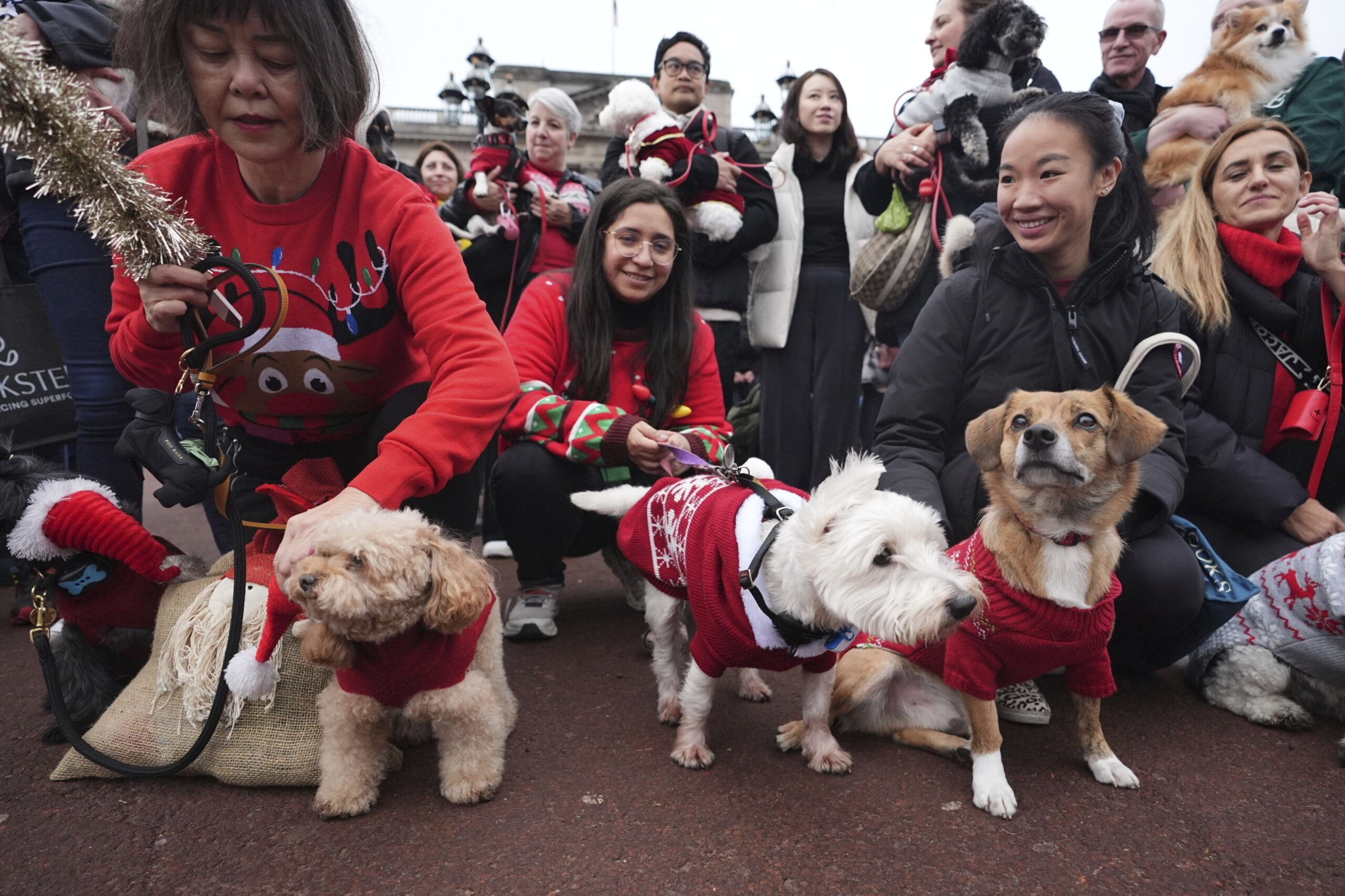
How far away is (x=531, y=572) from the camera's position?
3.34 m

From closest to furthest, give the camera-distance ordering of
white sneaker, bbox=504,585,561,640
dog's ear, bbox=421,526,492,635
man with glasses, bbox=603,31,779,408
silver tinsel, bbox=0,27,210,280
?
1. silver tinsel, bbox=0,27,210,280
2. dog's ear, bbox=421,526,492,635
3. white sneaker, bbox=504,585,561,640
4. man with glasses, bbox=603,31,779,408

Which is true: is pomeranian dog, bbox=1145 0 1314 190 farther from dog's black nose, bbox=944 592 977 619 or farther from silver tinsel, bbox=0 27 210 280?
silver tinsel, bbox=0 27 210 280

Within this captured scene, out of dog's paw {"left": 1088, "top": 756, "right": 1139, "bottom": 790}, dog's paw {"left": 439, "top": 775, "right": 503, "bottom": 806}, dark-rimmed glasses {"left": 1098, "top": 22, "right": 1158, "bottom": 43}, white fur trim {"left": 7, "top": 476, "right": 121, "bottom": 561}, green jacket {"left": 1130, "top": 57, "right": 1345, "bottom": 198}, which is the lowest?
dog's paw {"left": 439, "top": 775, "right": 503, "bottom": 806}

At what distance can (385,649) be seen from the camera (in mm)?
1936

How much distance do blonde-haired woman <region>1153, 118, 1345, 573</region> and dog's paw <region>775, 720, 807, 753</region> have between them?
1915mm

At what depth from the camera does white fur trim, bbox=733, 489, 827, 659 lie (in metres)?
2.07

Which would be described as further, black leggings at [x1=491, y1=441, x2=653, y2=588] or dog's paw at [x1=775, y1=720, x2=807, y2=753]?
black leggings at [x1=491, y1=441, x2=653, y2=588]

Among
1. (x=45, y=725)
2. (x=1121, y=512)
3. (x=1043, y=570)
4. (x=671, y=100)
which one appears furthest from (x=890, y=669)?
(x=671, y=100)

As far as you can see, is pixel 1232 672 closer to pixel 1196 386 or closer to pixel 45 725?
pixel 1196 386

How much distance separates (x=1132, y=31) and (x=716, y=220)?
8.84 feet

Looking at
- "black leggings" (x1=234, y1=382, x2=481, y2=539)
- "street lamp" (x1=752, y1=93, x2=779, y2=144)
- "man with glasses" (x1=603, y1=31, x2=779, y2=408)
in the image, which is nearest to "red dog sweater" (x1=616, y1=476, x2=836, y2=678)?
"black leggings" (x1=234, y1=382, x2=481, y2=539)

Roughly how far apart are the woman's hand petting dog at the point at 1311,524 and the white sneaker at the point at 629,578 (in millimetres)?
2690

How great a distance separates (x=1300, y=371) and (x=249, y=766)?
4.01 meters

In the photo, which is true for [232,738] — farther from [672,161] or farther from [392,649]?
[672,161]
